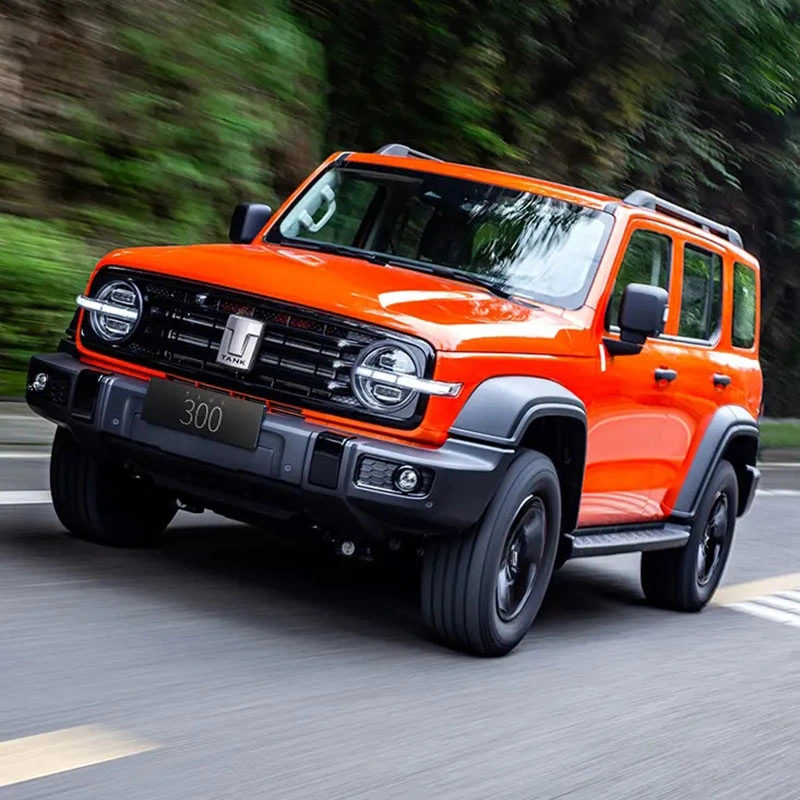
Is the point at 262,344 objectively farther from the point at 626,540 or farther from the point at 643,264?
the point at 643,264

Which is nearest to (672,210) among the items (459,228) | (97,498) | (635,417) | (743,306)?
(743,306)

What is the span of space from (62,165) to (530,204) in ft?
24.7

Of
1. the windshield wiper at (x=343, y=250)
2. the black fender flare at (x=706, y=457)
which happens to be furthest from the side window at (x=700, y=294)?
the windshield wiper at (x=343, y=250)

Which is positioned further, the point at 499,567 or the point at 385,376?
the point at 499,567

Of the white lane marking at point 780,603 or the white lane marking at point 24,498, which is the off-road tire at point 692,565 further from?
the white lane marking at point 24,498

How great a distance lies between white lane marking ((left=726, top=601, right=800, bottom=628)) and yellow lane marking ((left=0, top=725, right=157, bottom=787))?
4806mm

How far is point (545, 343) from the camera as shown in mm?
6102

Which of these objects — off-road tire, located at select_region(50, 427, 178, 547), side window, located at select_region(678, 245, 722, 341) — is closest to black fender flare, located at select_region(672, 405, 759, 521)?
side window, located at select_region(678, 245, 722, 341)

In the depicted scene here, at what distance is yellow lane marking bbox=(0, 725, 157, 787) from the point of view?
3828 mm

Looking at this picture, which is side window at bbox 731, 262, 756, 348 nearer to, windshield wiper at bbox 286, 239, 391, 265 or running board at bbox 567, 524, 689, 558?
running board at bbox 567, 524, 689, 558

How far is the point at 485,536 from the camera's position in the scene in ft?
18.8

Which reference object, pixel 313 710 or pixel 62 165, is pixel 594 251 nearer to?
pixel 313 710

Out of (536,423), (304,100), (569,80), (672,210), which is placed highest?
(569,80)

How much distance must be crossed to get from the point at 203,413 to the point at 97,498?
1.06 m
